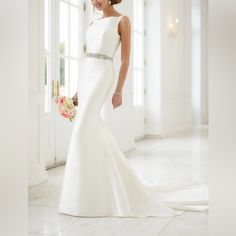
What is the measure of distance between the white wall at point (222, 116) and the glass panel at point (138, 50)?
685 centimetres

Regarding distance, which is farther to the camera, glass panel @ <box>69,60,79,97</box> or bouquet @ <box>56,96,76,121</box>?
glass panel @ <box>69,60,79,97</box>

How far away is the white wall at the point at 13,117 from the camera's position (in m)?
0.75

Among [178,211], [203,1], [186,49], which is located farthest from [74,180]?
[203,1]

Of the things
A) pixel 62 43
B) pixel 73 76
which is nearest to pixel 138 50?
pixel 73 76

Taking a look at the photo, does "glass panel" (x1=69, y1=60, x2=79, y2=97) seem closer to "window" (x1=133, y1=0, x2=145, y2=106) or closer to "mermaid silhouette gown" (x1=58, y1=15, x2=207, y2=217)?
"mermaid silhouette gown" (x1=58, y1=15, x2=207, y2=217)

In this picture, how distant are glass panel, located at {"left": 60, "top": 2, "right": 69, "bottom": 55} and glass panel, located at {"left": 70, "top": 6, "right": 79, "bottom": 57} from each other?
13 cm

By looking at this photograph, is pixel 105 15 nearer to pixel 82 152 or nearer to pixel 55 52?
pixel 82 152

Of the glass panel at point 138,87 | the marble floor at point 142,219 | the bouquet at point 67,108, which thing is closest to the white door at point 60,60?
the marble floor at point 142,219

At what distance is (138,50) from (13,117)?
7177 mm

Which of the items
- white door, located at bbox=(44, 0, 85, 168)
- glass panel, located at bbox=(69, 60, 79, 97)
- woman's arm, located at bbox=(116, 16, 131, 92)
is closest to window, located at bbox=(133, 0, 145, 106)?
white door, located at bbox=(44, 0, 85, 168)

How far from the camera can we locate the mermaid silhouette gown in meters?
2.68

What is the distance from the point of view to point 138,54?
7.82 m

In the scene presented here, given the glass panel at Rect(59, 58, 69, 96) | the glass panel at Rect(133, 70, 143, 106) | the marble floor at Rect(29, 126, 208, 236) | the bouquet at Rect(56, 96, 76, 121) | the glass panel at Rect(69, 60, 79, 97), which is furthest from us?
the glass panel at Rect(133, 70, 143, 106)

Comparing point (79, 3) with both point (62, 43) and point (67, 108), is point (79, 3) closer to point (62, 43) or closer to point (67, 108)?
point (62, 43)
